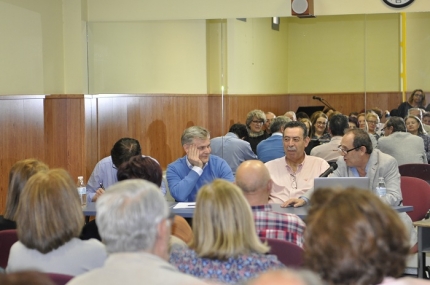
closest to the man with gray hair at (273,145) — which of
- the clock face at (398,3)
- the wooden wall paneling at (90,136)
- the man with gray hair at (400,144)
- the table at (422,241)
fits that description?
the man with gray hair at (400,144)

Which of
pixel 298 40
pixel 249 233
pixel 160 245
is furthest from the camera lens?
pixel 298 40

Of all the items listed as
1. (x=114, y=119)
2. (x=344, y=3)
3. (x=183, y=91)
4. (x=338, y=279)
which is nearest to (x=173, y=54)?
(x=183, y=91)

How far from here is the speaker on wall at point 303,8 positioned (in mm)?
7418

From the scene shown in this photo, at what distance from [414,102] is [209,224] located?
5550mm

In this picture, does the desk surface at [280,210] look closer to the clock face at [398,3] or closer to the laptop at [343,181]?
the laptop at [343,181]

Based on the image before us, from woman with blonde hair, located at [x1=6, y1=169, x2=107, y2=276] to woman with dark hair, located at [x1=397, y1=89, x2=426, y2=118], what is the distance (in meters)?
5.41

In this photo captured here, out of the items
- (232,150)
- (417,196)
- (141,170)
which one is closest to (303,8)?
(232,150)

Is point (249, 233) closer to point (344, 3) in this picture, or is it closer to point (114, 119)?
point (344, 3)

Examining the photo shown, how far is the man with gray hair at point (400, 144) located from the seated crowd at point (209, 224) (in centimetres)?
206

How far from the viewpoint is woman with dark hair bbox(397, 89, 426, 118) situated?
25.7 ft

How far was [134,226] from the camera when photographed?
8.04ft

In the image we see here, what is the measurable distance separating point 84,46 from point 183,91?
1.40 metres

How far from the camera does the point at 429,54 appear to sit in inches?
304

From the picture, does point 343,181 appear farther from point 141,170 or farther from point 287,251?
point 287,251
